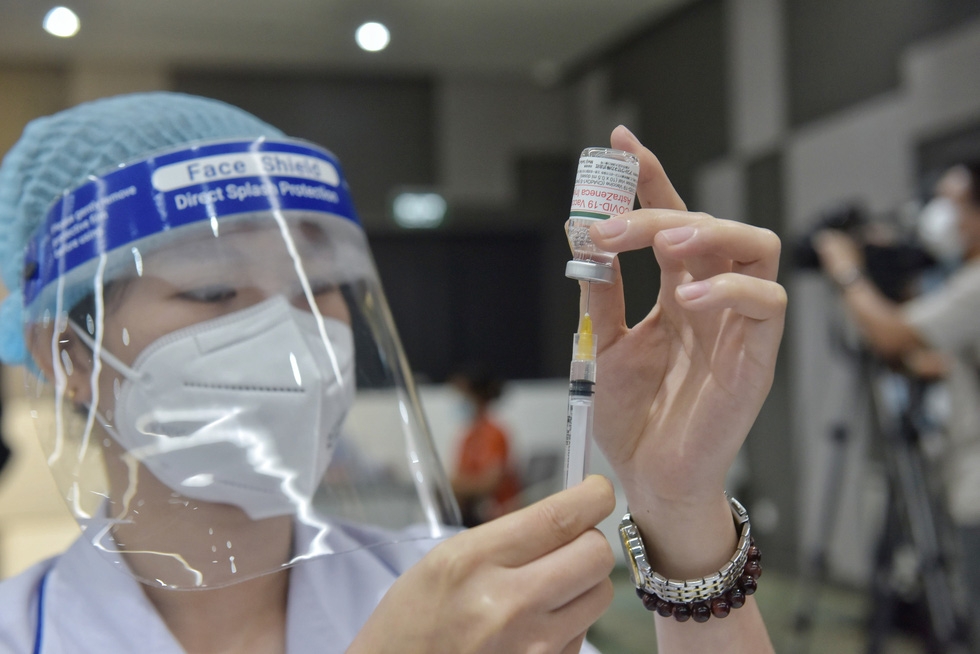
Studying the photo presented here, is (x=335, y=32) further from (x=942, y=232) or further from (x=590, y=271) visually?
(x=590, y=271)

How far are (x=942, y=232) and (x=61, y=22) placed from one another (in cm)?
344

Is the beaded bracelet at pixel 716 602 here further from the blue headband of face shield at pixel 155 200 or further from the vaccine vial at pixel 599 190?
the blue headband of face shield at pixel 155 200

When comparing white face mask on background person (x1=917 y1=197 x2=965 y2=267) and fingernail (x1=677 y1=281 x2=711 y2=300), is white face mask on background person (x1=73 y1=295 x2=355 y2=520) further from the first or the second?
white face mask on background person (x1=917 y1=197 x2=965 y2=267)

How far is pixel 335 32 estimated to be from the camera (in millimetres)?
4059

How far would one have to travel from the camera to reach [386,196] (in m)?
5.16

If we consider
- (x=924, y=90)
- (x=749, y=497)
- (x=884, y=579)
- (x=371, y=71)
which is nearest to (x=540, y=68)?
(x=371, y=71)

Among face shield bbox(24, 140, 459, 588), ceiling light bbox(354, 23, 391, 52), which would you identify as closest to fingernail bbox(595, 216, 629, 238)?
face shield bbox(24, 140, 459, 588)

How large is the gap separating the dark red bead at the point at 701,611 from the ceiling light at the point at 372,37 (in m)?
3.91

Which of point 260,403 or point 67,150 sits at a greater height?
point 67,150

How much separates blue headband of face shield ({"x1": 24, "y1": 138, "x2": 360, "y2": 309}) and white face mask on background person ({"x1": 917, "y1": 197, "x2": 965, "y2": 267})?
2.02 metres

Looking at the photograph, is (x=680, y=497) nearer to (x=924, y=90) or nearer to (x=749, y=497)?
(x=924, y=90)

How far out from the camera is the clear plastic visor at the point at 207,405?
2.00 feet

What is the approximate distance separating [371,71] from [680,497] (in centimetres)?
463

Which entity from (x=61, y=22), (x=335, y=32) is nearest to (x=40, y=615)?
(x=61, y=22)
